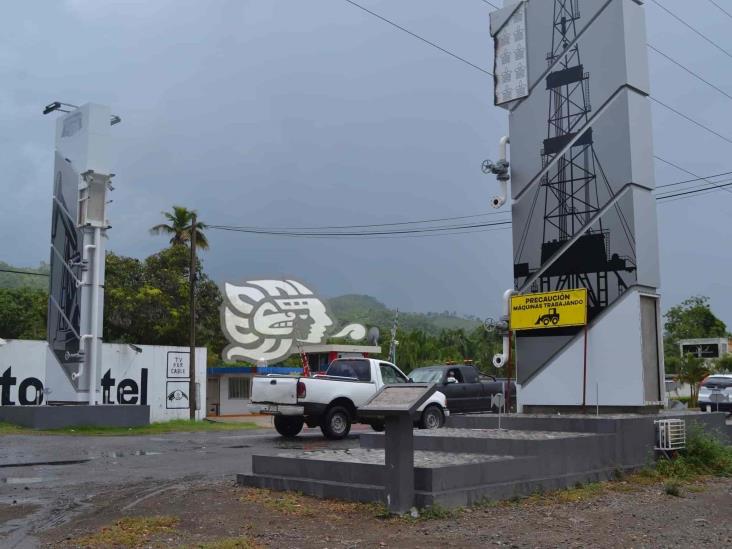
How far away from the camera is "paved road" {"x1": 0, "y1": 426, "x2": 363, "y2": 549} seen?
8.68m

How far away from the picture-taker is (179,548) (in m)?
6.61

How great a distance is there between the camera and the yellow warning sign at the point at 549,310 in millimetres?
12755

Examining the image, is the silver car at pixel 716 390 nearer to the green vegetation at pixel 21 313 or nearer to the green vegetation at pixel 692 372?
the green vegetation at pixel 692 372

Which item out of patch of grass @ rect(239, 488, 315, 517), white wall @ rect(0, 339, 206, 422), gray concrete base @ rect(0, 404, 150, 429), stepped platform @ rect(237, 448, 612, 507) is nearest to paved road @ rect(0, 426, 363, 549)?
patch of grass @ rect(239, 488, 315, 517)

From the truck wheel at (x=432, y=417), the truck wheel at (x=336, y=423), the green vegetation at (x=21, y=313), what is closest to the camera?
the truck wheel at (x=336, y=423)

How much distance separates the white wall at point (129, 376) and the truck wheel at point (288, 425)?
10.7m

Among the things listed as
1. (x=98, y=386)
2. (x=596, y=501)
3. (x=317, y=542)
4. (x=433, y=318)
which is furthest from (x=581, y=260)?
(x=433, y=318)

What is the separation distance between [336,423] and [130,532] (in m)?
11.5

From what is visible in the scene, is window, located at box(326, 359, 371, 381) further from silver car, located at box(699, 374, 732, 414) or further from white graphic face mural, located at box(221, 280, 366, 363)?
white graphic face mural, located at box(221, 280, 366, 363)

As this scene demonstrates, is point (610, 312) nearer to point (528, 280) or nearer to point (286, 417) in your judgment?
point (528, 280)

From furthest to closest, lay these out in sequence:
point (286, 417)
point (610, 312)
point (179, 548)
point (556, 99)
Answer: point (286, 417)
point (556, 99)
point (610, 312)
point (179, 548)

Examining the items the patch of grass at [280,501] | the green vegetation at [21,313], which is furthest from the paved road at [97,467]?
the green vegetation at [21,313]

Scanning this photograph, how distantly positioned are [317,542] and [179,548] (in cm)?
119

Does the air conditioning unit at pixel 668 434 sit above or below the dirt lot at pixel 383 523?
above
